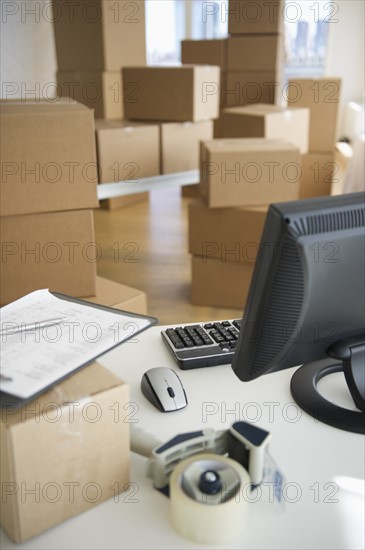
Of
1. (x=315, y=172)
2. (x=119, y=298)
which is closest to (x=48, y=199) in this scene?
(x=119, y=298)

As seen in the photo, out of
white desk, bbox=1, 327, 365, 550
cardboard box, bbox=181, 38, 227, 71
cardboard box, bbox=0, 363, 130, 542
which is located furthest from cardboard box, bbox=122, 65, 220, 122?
cardboard box, bbox=0, 363, 130, 542

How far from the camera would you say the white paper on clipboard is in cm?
66

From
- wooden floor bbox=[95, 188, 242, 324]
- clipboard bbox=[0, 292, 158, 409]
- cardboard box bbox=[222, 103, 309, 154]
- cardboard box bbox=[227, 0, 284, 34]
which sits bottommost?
wooden floor bbox=[95, 188, 242, 324]

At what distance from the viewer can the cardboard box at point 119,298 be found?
1813mm

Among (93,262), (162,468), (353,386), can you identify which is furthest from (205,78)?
(162,468)

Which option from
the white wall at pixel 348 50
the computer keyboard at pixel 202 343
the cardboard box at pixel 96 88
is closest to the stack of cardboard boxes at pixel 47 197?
the computer keyboard at pixel 202 343

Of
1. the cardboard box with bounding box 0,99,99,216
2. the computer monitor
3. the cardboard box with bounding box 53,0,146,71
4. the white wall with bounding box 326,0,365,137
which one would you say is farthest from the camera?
the white wall with bounding box 326,0,365,137

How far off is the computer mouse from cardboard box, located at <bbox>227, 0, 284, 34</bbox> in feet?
10.9

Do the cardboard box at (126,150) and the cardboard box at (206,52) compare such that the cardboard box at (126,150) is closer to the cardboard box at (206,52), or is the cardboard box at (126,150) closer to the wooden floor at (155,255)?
the wooden floor at (155,255)

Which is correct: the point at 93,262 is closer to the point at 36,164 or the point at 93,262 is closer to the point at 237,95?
the point at 36,164

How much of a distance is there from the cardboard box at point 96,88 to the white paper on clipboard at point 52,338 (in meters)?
2.59

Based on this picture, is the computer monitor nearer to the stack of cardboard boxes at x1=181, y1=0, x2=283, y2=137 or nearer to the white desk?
the white desk

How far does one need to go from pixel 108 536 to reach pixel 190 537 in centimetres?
9

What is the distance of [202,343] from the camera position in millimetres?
1021
